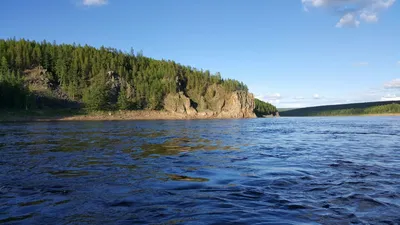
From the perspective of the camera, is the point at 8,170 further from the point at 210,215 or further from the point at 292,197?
the point at 292,197

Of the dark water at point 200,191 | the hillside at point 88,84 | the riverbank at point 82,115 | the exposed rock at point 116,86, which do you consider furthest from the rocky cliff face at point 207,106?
the dark water at point 200,191

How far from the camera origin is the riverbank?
105 meters

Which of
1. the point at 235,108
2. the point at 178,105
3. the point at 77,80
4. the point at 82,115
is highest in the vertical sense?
the point at 77,80

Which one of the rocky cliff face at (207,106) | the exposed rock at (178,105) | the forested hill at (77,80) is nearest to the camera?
→ the forested hill at (77,80)

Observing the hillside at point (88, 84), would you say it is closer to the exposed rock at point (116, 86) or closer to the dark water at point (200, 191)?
the exposed rock at point (116, 86)

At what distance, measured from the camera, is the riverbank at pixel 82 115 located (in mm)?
105000

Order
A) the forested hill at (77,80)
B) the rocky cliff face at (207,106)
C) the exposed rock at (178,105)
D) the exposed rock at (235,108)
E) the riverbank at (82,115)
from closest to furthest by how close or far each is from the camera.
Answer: the riverbank at (82,115), the forested hill at (77,80), the exposed rock at (178,105), the rocky cliff face at (207,106), the exposed rock at (235,108)

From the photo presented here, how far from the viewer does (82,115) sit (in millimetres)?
123312

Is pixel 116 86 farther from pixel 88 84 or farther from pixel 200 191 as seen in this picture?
pixel 200 191

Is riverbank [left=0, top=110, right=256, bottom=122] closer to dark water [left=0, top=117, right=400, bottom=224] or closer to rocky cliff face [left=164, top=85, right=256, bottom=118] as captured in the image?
rocky cliff face [left=164, top=85, right=256, bottom=118]

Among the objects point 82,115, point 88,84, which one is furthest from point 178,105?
point 82,115

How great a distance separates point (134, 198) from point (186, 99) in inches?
6549

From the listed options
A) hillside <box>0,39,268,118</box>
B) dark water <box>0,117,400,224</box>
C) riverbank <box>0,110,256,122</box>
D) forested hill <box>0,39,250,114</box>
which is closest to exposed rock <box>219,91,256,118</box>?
hillside <box>0,39,268,118</box>

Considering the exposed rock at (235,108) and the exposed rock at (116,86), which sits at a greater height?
the exposed rock at (116,86)
